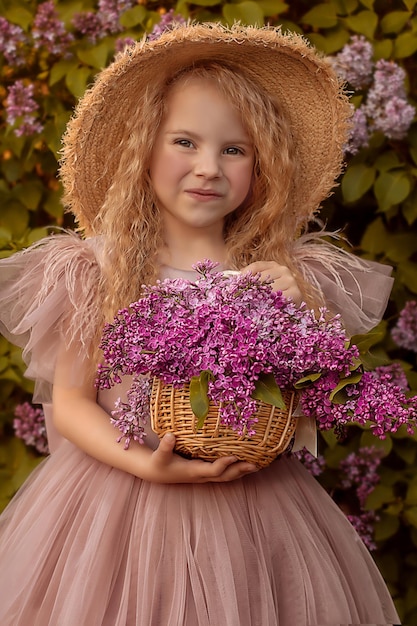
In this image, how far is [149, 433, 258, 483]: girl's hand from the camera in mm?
1567

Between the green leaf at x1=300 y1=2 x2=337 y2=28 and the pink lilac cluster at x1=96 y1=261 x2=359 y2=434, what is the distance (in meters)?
1.12

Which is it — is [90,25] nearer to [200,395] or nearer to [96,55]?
[96,55]

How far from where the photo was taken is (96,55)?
2.37 meters

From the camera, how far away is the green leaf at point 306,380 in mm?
1492

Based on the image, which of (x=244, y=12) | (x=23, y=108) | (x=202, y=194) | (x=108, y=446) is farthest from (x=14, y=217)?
(x=108, y=446)

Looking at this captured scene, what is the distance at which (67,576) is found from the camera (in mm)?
1653

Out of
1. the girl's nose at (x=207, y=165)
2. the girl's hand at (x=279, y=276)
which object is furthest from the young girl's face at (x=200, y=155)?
the girl's hand at (x=279, y=276)

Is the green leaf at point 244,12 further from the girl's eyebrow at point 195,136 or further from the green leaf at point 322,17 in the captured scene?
the girl's eyebrow at point 195,136

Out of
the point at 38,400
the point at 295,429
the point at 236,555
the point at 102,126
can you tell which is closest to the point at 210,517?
the point at 236,555

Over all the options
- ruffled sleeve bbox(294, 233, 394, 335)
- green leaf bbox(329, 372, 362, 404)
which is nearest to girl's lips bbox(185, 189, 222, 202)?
ruffled sleeve bbox(294, 233, 394, 335)

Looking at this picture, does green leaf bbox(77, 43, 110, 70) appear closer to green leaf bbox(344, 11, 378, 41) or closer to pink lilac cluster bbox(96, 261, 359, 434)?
green leaf bbox(344, 11, 378, 41)

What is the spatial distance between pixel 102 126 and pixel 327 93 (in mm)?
434

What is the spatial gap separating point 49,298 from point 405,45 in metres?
1.13

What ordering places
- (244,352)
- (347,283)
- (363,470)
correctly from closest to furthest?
(244,352) → (347,283) → (363,470)
